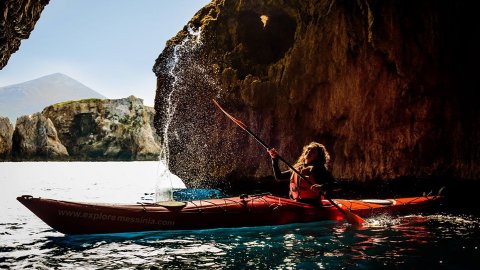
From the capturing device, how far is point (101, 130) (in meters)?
87.9

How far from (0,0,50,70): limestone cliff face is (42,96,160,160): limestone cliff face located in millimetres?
77868

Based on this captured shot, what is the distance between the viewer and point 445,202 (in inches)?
445

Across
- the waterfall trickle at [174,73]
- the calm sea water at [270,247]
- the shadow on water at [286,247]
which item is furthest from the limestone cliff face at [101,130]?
the shadow on water at [286,247]

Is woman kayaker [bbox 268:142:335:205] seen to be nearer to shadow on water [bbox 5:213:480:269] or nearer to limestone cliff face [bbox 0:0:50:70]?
shadow on water [bbox 5:213:480:269]

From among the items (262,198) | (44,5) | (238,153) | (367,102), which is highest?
(44,5)

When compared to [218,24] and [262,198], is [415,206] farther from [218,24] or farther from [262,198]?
[218,24]

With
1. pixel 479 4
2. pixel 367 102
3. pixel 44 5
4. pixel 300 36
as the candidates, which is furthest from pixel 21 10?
pixel 479 4

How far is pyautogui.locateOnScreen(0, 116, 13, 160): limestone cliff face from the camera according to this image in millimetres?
66625

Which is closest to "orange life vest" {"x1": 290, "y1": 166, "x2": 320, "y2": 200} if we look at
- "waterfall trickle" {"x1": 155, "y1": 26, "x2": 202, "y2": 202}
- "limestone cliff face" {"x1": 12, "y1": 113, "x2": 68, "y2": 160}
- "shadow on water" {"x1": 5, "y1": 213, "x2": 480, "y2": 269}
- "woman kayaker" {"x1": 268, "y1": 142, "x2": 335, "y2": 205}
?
"woman kayaker" {"x1": 268, "y1": 142, "x2": 335, "y2": 205}

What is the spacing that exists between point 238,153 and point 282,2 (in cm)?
710

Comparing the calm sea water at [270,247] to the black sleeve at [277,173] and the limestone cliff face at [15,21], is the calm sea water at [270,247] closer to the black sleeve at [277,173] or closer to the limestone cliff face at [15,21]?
the black sleeve at [277,173]

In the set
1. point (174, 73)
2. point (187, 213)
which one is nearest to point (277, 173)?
point (187, 213)

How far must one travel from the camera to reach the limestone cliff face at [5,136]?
66.6 m

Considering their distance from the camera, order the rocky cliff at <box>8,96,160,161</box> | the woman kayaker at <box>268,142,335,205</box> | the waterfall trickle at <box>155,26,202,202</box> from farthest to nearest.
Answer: the rocky cliff at <box>8,96,160,161</box>, the waterfall trickle at <box>155,26,202,202</box>, the woman kayaker at <box>268,142,335,205</box>
